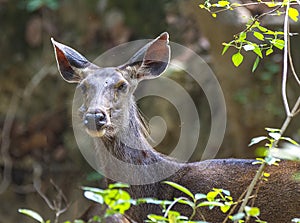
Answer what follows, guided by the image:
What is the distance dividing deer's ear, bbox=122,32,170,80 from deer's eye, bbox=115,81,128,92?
19 centimetres

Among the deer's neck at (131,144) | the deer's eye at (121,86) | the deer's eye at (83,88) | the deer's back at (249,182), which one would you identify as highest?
the deer's eye at (121,86)

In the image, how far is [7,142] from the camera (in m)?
8.85

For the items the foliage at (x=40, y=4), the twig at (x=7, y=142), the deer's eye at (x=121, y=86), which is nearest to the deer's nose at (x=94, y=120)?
the deer's eye at (x=121, y=86)

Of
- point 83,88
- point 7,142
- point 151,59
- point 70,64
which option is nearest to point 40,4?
point 7,142

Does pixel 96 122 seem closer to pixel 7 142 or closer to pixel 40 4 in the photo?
pixel 40 4

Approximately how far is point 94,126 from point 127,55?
3183 mm

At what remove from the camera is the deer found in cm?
400

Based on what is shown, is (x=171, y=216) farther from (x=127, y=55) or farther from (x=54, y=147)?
(x=54, y=147)

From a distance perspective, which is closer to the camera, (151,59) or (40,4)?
(151,59)

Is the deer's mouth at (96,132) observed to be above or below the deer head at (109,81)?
below

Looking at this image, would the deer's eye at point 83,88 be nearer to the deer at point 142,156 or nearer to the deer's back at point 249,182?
the deer at point 142,156

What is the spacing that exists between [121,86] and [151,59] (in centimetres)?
32

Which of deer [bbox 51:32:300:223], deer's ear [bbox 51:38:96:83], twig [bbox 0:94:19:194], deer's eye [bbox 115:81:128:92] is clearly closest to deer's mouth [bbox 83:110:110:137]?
deer [bbox 51:32:300:223]

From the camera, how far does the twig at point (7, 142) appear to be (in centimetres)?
880
